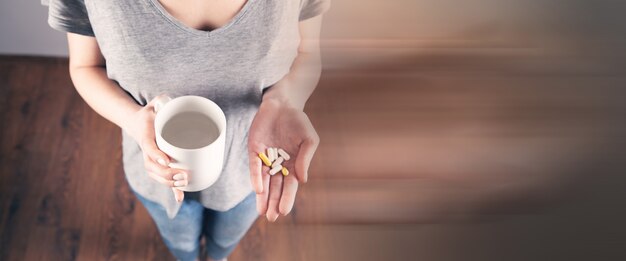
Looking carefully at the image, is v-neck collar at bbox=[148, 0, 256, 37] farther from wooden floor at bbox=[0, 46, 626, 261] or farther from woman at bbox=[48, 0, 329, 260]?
wooden floor at bbox=[0, 46, 626, 261]

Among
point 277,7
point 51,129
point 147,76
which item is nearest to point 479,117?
point 277,7

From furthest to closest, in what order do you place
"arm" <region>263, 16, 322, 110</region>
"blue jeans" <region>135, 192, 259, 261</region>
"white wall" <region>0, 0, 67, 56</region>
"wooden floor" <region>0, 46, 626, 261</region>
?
"white wall" <region>0, 0, 67, 56</region>
"blue jeans" <region>135, 192, 259, 261</region>
"arm" <region>263, 16, 322, 110</region>
"wooden floor" <region>0, 46, 626, 261</region>

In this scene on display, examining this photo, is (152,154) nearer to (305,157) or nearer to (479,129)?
(305,157)

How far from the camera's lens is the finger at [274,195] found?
62cm

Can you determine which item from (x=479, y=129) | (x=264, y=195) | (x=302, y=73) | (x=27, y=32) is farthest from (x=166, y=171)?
(x=27, y=32)

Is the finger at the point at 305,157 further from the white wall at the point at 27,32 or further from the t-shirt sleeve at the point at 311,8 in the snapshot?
the white wall at the point at 27,32

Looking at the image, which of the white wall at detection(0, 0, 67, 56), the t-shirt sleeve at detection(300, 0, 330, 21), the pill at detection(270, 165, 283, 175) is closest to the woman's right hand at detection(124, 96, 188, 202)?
the pill at detection(270, 165, 283, 175)

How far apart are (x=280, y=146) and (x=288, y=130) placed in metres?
0.02

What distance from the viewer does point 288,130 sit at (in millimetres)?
645

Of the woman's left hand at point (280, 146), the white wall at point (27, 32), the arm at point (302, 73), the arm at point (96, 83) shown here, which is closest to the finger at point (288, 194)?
the woman's left hand at point (280, 146)

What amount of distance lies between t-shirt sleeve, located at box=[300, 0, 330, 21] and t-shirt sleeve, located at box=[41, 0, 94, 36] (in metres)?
0.25

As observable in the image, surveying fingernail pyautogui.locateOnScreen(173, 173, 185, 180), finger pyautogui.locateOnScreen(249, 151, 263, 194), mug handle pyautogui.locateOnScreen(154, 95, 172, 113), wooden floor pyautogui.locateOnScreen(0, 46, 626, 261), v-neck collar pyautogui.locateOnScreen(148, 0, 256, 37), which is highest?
wooden floor pyautogui.locateOnScreen(0, 46, 626, 261)

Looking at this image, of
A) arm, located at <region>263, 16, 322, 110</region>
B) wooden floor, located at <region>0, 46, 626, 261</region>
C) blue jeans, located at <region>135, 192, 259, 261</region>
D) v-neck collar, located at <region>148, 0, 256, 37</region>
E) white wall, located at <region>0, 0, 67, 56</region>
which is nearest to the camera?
wooden floor, located at <region>0, 46, 626, 261</region>

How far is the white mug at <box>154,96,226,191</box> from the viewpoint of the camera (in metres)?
0.57
